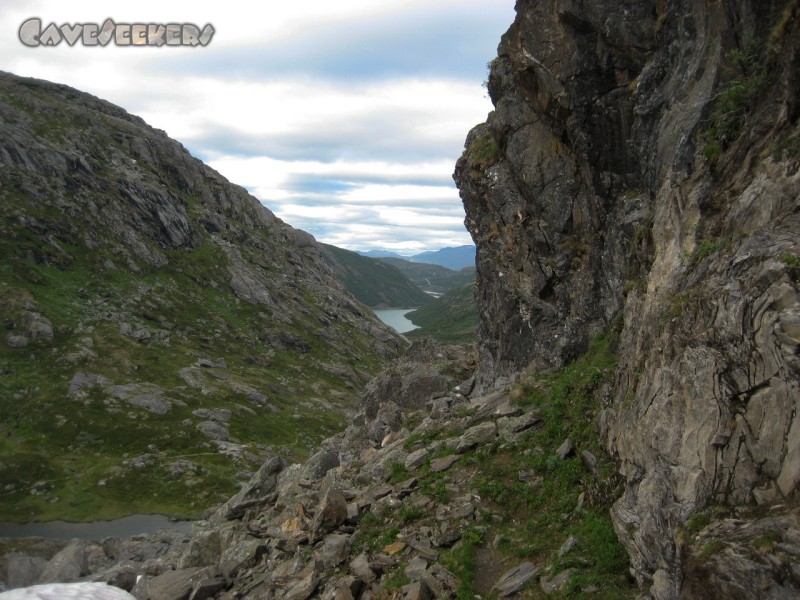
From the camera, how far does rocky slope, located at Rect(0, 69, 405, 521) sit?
84.8 m

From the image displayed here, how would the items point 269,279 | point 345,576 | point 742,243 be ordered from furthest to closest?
point 269,279, point 345,576, point 742,243

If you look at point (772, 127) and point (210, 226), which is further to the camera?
point (210, 226)

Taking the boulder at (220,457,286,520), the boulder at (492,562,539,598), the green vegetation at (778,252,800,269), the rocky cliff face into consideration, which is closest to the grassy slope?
the boulder at (492,562,539,598)

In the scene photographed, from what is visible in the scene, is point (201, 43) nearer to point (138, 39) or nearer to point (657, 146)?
point (138, 39)

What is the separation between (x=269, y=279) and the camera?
636 feet

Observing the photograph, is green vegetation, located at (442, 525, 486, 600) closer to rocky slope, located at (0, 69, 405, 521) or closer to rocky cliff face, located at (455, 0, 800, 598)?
rocky cliff face, located at (455, 0, 800, 598)

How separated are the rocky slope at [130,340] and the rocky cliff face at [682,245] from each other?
69485mm

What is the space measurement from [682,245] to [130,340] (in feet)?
437

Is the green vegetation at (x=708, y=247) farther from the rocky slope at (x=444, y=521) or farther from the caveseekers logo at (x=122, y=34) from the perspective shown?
the caveseekers logo at (x=122, y=34)

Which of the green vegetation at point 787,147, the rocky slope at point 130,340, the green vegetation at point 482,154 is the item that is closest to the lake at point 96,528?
the rocky slope at point 130,340

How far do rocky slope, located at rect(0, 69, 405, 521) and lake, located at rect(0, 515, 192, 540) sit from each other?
8.54 feet

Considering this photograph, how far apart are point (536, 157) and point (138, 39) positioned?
172ft

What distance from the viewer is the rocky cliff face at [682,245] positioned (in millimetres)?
11398

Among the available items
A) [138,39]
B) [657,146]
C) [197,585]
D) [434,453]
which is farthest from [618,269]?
[138,39]
